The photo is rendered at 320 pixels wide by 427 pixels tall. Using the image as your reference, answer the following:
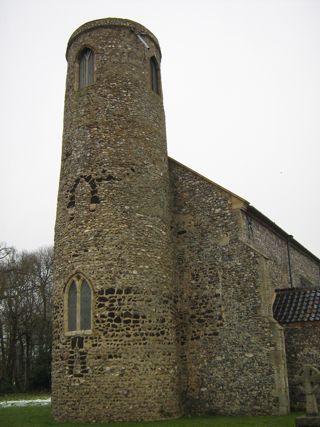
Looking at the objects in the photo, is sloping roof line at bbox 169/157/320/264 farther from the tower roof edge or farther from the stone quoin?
the tower roof edge

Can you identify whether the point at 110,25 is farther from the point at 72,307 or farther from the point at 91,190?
the point at 72,307

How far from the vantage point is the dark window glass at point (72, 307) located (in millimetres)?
16625

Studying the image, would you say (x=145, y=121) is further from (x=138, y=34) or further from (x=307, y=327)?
(x=307, y=327)

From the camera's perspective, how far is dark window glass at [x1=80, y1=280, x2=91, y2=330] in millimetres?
16359

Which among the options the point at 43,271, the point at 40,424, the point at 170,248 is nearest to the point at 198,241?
the point at 170,248

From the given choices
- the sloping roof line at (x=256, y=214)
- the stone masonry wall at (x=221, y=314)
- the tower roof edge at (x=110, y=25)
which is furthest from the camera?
the tower roof edge at (x=110, y=25)

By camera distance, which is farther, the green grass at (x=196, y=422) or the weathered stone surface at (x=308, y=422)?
the green grass at (x=196, y=422)

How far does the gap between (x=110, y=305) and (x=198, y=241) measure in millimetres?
4560

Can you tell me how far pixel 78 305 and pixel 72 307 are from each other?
330 millimetres

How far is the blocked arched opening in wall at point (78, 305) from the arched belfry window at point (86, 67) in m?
7.75

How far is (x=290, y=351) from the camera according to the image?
17234mm

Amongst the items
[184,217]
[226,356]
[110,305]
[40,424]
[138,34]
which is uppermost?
[138,34]

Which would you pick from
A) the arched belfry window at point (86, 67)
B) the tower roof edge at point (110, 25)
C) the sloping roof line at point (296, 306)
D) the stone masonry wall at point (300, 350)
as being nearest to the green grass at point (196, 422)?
the stone masonry wall at point (300, 350)

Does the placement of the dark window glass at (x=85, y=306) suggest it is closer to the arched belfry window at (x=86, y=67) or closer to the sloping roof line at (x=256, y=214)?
the sloping roof line at (x=256, y=214)
